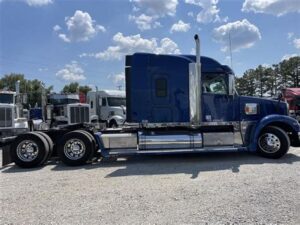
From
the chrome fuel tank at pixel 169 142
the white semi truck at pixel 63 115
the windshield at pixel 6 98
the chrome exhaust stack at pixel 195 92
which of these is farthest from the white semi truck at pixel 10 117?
the chrome exhaust stack at pixel 195 92

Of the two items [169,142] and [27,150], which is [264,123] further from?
[27,150]

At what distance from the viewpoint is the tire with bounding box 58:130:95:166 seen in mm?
9180

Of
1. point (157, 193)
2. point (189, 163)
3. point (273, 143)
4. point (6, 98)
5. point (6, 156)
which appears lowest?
point (157, 193)

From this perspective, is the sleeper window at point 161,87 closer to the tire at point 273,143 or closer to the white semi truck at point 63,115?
the white semi truck at point 63,115

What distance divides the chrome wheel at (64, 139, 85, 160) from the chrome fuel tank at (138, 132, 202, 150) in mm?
1634

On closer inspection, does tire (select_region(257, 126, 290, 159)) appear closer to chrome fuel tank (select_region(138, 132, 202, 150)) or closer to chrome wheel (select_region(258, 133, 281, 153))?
chrome wheel (select_region(258, 133, 281, 153))

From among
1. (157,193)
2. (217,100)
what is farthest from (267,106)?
(157,193)

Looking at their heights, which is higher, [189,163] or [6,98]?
[6,98]

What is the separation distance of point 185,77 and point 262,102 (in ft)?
8.14

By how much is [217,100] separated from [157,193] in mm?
4529

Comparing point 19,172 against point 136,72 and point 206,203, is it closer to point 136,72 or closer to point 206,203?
point 136,72

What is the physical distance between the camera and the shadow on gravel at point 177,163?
8.02 m

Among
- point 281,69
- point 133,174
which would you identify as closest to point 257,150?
point 133,174

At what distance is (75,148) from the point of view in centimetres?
926
